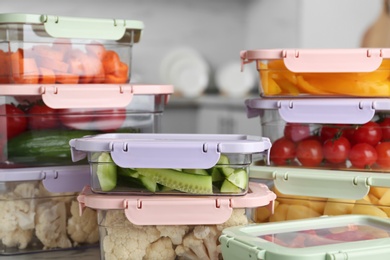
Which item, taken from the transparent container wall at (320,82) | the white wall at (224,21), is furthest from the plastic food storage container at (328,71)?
the white wall at (224,21)

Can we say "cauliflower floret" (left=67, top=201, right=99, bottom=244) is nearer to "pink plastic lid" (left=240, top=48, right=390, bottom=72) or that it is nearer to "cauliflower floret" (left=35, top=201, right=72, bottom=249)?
"cauliflower floret" (left=35, top=201, right=72, bottom=249)

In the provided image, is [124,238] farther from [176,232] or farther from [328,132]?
[328,132]

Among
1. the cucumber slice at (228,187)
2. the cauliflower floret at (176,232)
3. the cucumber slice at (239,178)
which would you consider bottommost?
the cauliflower floret at (176,232)

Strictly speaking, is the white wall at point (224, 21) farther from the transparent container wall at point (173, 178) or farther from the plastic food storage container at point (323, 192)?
the transparent container wall at point (173, 178)

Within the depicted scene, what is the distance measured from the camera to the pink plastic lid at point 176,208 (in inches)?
40.3

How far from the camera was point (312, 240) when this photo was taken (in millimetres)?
956

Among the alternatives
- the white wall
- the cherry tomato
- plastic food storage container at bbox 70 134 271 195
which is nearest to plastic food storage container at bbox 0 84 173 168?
plastic food storage container at bbox 70 134 271 195

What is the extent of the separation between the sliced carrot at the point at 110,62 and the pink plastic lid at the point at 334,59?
34 cm

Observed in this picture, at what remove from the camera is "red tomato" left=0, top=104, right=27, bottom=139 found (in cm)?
129

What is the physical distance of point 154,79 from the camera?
4.29m

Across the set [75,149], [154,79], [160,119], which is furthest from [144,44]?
[75,149]

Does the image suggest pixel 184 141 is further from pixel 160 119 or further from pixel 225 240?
pixel 160 119

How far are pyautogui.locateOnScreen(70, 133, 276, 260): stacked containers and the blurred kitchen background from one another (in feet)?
7.66

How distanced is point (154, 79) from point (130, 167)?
3272 mm
